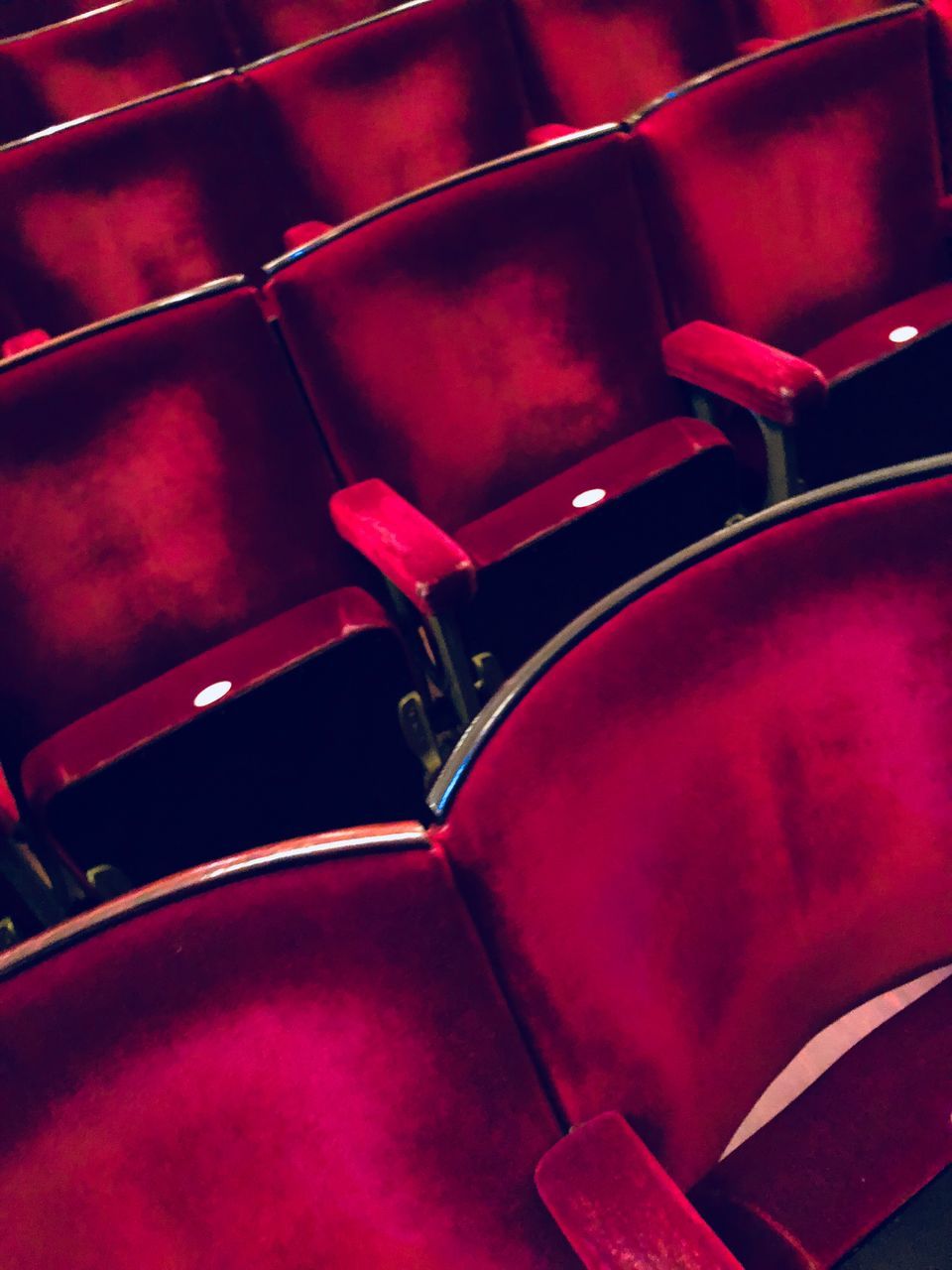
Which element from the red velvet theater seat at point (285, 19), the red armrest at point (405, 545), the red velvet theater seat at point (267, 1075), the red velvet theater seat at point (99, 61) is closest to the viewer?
the red velvet theater seat at point (267, 1075)

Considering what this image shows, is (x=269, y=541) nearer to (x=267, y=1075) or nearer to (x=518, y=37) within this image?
(x=267, y=1075)

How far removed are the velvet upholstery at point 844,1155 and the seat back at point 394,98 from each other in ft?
2.73

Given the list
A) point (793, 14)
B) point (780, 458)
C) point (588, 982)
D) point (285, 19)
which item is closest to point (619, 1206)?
point (588, 982)

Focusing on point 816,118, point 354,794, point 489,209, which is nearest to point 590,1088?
point 354,794

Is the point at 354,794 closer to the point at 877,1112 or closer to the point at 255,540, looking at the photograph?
the point at 255,540

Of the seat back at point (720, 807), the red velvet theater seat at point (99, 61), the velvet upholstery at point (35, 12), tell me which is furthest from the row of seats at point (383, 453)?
the velvet upholstery at point (35, 12)

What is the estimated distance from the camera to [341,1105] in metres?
0.24

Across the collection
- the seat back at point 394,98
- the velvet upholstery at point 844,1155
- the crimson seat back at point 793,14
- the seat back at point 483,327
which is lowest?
the velvet upholstery at point 844,1155

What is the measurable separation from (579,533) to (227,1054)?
40 centimetres

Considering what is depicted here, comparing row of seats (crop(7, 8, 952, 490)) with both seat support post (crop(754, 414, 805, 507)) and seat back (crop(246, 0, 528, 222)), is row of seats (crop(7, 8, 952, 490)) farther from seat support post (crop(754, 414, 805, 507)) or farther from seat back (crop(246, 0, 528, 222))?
seat back (crop(246, 0, 528, 222))

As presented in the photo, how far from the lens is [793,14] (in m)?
1.06

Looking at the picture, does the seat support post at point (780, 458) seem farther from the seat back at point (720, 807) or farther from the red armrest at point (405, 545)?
the seat back at point (720, 807)

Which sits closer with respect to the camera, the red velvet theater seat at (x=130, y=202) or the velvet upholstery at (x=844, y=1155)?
the velvet upholstery at (x=844, y=1155)

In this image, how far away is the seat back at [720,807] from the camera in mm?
252
